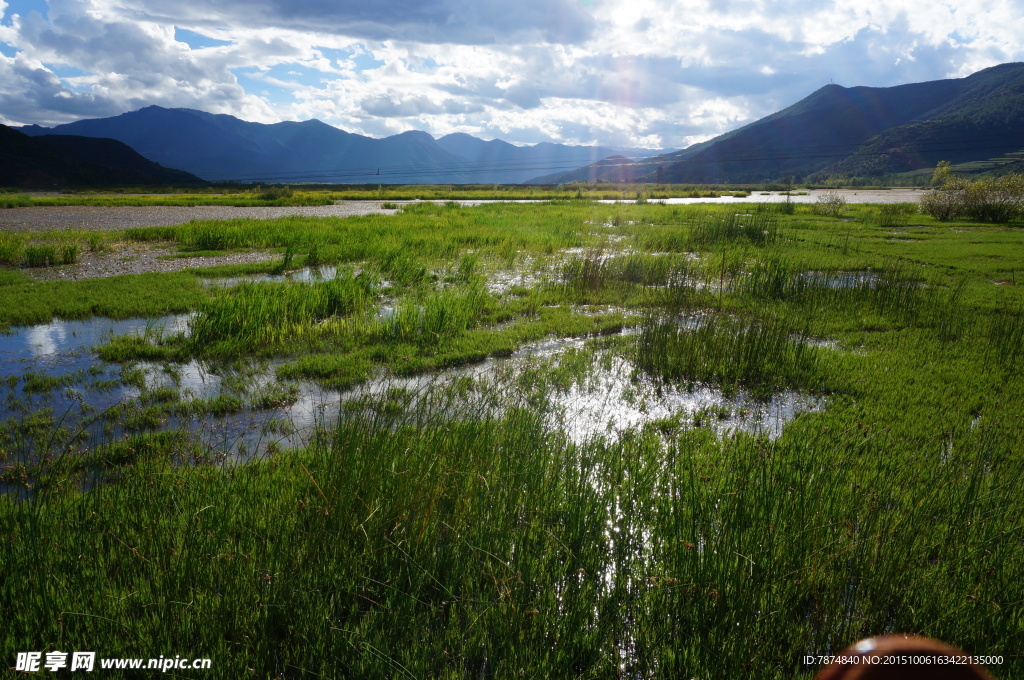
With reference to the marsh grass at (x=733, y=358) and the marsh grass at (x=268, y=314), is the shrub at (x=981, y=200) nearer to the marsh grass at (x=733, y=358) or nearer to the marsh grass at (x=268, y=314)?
the marsh grass at (x=733, y=358)

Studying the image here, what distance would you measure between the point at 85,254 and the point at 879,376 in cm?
2052

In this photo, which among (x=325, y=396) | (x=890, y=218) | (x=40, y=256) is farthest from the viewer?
(x=890, y=218)

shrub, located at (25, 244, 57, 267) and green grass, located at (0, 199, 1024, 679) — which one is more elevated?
shrub, located at (25, 244, 57, 267)

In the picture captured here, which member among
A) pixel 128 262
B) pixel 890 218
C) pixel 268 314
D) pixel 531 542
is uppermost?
pixel 890 218

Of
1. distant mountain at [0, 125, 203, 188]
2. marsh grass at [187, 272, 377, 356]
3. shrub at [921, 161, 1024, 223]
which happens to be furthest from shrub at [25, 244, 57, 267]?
distant mountain at [0, 125, 203, 188]

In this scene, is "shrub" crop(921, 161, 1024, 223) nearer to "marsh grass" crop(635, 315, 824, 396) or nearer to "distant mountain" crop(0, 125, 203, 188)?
"marsh grass" crop(635, 315, 824, 396)

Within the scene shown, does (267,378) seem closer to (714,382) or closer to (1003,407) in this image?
(714,382)

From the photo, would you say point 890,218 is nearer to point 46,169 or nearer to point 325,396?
point 325,396

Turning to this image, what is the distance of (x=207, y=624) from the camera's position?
9.14 feet

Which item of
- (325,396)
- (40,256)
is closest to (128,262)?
(40,256)

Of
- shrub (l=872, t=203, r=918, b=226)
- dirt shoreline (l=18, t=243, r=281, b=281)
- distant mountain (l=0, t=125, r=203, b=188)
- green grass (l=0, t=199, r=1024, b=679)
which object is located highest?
distant mountain (l=0, t=125, r=203, b=188)

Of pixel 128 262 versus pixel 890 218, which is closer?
pixel 128 262

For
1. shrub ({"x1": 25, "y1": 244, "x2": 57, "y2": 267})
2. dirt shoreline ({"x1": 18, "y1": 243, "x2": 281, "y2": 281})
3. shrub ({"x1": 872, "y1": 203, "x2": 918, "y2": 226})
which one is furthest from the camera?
shrub ({"x1": 872, "y1": 203, "x2": 918, "y2": 226})

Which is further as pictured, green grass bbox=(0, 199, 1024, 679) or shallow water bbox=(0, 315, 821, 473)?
shallow water bbox=(0, 315, 821, 473)
